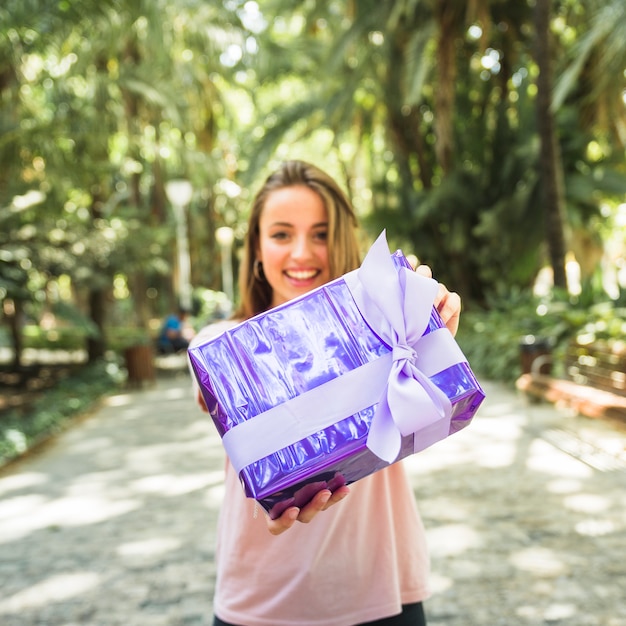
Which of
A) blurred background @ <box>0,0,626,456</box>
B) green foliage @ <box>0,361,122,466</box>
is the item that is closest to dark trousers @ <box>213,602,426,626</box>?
green foliage @ <box>0,361,122,466</box>

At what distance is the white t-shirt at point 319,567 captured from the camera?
5.82ft

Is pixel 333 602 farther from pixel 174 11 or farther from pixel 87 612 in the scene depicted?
pixel 174 11

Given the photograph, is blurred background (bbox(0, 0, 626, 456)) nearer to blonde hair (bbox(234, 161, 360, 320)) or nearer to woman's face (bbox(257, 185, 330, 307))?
blonde hair (bbox(234, 161, 360, 320))

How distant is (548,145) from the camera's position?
1133 centimetres

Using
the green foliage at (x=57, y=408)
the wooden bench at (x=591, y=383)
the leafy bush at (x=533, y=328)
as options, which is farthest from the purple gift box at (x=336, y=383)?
the leafy bush at (x=533, y=328)

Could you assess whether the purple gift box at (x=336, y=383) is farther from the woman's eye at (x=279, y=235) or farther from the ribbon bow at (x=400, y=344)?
the woman's eye at (x=279, y=235)

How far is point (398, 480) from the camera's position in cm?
196

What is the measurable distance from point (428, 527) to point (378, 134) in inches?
764

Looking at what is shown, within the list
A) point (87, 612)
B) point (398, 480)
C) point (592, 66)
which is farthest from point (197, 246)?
point (398, 480)

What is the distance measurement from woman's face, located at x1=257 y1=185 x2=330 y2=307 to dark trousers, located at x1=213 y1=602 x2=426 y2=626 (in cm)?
78

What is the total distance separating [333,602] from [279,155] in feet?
95.1

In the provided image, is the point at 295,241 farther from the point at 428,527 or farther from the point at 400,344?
the point at 428,527

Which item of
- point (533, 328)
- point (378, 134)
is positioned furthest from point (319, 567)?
point (378, 134)

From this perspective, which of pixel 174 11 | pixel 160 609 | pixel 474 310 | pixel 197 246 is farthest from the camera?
pixel 197 246
